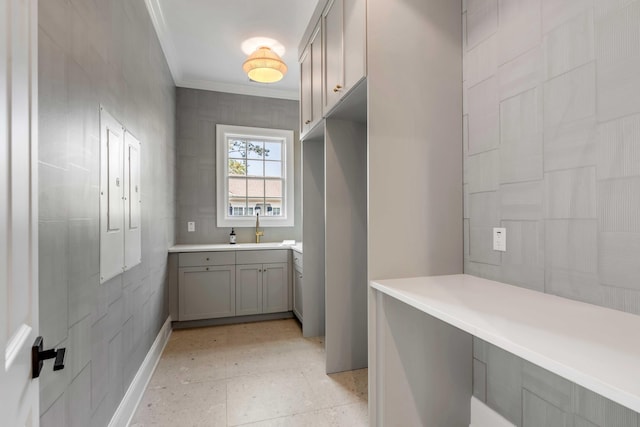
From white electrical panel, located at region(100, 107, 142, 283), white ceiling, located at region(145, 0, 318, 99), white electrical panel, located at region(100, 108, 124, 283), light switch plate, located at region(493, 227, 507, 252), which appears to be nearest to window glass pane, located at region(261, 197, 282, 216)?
white ceiling, located at region(145, 0, 318, 99)

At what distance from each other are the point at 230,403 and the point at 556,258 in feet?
6.56

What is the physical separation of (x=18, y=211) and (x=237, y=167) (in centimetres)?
343

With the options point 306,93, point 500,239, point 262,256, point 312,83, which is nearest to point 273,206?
point 262,256

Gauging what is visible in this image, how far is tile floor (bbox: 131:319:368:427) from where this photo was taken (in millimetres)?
1847

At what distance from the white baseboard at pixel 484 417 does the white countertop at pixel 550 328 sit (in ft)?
2.12

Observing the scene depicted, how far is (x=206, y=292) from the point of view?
3.31 meters

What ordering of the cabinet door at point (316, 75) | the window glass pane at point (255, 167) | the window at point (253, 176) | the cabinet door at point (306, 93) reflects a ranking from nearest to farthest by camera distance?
the cabinet door at point (316, 75)
the cabinet door at point (306, 93)
the window at point (253, 176)
the window glass pane at point (255, 167)

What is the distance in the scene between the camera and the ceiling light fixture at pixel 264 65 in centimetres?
276

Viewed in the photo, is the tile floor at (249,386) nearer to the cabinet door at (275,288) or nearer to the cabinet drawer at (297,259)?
the cabinet door at (275,288)

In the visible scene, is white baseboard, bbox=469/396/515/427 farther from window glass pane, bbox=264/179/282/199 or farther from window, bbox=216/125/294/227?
window glass pane, bbox=264/179/282/199

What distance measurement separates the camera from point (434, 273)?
1651 millimetres

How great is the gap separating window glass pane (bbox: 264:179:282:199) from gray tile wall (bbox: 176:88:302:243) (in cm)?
45

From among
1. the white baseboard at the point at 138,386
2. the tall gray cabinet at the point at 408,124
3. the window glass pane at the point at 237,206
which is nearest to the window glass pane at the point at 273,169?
the window glass pane at the point at 237,206

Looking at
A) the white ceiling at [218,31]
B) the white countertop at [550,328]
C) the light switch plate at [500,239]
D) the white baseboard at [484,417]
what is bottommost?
the white baseboard at [484,417]
